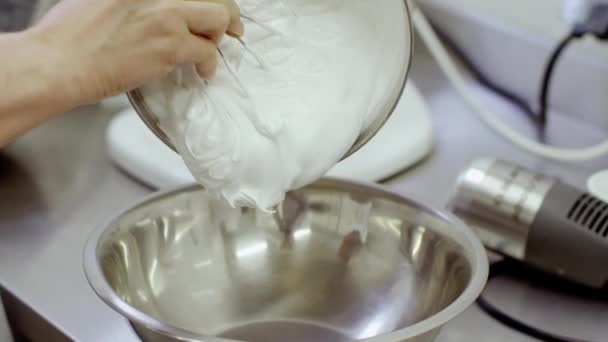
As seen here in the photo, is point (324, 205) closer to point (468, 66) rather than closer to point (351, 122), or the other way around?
point (351, 122)

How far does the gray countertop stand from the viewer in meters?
0.52

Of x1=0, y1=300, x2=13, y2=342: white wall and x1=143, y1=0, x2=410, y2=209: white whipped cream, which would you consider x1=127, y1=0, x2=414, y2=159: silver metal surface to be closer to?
x1=143, y1=0, x2=410, y2=209: white whipped cream

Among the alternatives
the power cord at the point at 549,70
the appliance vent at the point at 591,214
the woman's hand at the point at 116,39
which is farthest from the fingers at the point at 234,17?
the power cord at the point at 549,70

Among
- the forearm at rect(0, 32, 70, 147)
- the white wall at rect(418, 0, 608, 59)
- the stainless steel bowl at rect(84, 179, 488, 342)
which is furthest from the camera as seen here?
the white wall at rect(418, 0, 608, 59)

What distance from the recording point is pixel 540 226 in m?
0.53

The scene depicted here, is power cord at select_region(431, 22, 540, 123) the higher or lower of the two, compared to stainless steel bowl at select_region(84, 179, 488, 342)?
lower

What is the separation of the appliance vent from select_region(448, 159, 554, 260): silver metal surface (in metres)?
0.02

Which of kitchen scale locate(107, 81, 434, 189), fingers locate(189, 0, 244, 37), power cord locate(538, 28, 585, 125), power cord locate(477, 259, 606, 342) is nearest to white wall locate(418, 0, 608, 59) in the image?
power cord locate(538, 28, 585, 125)

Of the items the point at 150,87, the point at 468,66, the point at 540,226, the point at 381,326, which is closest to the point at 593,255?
the point at 540,226

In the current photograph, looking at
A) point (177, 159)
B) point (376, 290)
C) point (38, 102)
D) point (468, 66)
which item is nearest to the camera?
point (38, 102)

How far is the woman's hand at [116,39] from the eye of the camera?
0.39 meters

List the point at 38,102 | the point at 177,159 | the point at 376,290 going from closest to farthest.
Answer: the point at 38,102, the point at 376,290, the point at 177,159

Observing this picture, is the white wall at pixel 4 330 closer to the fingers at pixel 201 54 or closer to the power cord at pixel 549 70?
the fingers at pixel 201 54

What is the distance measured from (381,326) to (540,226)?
0.12m
